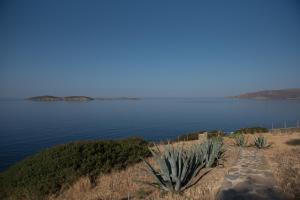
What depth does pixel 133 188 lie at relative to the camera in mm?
4902

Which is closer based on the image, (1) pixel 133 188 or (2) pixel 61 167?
(1) pixel 133 188

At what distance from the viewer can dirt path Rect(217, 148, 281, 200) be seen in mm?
3659

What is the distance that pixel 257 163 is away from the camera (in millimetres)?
5914

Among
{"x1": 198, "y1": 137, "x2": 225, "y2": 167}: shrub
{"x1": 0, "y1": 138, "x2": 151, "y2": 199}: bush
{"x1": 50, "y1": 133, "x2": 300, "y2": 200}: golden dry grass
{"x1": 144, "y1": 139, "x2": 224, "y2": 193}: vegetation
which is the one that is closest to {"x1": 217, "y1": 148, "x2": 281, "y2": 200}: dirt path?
{"x1": 50, "y1": 133, "x2": 300, "y2": 200}: golden dry grass

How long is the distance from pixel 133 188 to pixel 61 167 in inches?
104

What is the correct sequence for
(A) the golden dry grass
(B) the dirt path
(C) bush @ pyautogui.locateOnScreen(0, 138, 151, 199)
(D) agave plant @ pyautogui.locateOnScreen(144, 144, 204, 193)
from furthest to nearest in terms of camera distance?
(C) bush @ pyautogui.locateOnScreen(0, 138, 151, 199), (D) agave plant @ pyautogui.locateOnScreen(144, 144, 204, 193), (A) the golden dry grass, (B) the dirt path

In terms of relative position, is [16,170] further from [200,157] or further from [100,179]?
[200,157]

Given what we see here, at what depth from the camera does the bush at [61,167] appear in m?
5.64

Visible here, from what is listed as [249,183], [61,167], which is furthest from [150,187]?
[61,167]

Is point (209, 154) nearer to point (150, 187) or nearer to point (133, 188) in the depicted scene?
point (150, 187)

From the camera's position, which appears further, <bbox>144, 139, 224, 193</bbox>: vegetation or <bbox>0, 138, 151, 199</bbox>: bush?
<bbox>0, 138, 151, 199</bbox>: bush

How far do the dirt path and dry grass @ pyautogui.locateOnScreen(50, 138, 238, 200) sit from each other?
18 centimetres

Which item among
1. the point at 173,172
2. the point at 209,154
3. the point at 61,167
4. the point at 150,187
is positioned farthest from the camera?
the point at 61,167

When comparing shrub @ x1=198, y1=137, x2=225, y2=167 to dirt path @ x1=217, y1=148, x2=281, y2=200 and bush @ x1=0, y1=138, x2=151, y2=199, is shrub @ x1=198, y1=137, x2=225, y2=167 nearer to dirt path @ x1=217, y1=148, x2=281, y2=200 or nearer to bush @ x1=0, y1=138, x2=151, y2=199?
dirt path @ x1=217, y1=148, x2=281, y2=200
